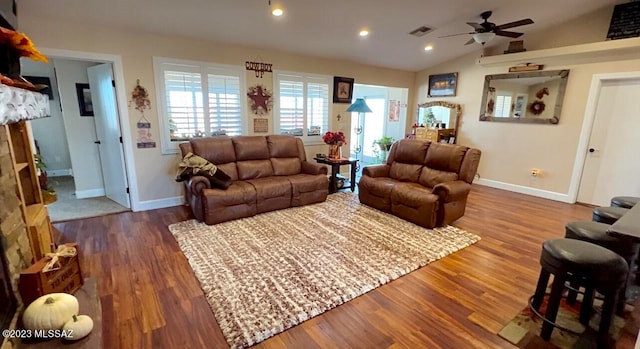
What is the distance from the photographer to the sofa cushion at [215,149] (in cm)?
412

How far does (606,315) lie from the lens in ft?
5.85

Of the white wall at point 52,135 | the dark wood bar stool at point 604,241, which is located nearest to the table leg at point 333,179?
the dark wood bar stool at point 604,241

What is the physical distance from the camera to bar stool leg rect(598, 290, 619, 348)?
1.75m

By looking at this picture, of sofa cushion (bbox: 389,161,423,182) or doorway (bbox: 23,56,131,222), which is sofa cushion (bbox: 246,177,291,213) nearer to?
sofa cushion (bbox: 389,161,423,182)

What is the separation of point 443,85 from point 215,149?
16.7ft

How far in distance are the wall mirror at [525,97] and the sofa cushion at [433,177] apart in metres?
2.58

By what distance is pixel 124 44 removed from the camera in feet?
12.3

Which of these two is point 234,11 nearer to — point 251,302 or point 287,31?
point 287,31

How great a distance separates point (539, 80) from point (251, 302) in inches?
230

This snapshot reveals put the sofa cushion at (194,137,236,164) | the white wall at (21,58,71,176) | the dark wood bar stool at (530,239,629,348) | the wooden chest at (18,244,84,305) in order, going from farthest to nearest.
→ 1. the white wall at (21,58,71,176)
2. the sofa cushion at (194,137,236,164)
3. the dark wood bar stool at (530,239,629,348)
4. the wooden chest at (18,244,84,305)

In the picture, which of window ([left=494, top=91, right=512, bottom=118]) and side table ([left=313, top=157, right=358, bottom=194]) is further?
window ([left=494, top=91, right=512, bottom=118])

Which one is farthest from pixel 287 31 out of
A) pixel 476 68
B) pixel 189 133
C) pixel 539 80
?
pixel 539 80

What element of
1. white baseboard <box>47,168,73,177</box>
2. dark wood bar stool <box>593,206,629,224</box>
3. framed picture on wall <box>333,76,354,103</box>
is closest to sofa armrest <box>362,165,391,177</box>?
framed picture on wall <box>333,76,354,103</box>

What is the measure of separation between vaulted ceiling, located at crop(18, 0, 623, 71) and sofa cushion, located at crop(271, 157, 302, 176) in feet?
6.05
